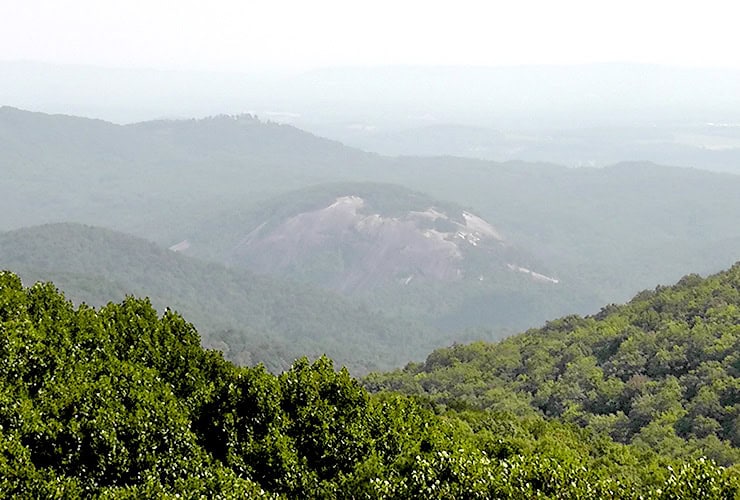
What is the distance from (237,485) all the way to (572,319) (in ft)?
216

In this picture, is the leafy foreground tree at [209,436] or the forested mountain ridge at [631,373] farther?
the forested mountain ridge at [631,373]

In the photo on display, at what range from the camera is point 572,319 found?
7825cm

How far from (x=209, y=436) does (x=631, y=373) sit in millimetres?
39886

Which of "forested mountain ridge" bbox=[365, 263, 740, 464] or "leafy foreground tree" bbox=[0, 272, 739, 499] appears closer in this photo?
"leafy foreground tree" bbox=[0, 272, 739, 499]

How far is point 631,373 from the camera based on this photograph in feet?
176

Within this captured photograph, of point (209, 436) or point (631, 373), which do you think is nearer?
point (209, 436)

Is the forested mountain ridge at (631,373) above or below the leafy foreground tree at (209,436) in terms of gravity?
below

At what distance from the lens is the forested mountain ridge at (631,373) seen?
142 ft

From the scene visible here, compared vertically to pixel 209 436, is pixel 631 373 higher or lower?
lower

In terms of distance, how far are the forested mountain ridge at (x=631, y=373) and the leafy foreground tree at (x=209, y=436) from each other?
15.8 metres

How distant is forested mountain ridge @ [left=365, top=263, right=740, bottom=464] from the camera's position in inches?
1702

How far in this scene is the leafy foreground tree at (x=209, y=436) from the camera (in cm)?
1738

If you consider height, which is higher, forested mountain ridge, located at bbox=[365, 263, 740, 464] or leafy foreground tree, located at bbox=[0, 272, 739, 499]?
leafy foreground tree, located at bbox=[0, 272, 739, 499]

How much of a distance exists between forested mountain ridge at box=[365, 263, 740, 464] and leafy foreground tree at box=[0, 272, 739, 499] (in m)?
15.8
